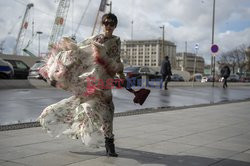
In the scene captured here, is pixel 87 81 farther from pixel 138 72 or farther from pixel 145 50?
pixel 145 50

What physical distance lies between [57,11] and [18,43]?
20033 millimetres

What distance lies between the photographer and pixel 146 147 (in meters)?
5.54

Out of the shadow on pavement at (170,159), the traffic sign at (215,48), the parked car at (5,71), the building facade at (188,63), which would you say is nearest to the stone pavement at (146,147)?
the shadow on pavement at (170,159)

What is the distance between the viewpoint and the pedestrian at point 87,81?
14.8 ft

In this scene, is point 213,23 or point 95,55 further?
point 213,23

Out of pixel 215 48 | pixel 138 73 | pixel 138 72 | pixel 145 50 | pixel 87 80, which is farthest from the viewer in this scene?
pixel 145 50

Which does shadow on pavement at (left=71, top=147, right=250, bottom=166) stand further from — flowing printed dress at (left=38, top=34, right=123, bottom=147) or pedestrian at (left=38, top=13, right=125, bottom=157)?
flowing printed dress at (left=38, top=34, right=123, bottom=147)

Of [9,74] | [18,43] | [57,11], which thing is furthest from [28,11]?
[9,74]

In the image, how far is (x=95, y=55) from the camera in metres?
4.55

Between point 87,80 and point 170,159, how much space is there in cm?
139

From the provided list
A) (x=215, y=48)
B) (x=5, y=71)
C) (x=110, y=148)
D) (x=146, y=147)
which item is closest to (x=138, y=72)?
(x=215, y=48)

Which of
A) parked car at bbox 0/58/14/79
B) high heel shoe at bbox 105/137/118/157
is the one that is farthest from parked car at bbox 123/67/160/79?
high heel shoe at bbox 105/137/118/157

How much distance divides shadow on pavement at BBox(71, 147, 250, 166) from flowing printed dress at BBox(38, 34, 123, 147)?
45cm

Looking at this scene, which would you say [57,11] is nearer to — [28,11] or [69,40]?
[28,11]
